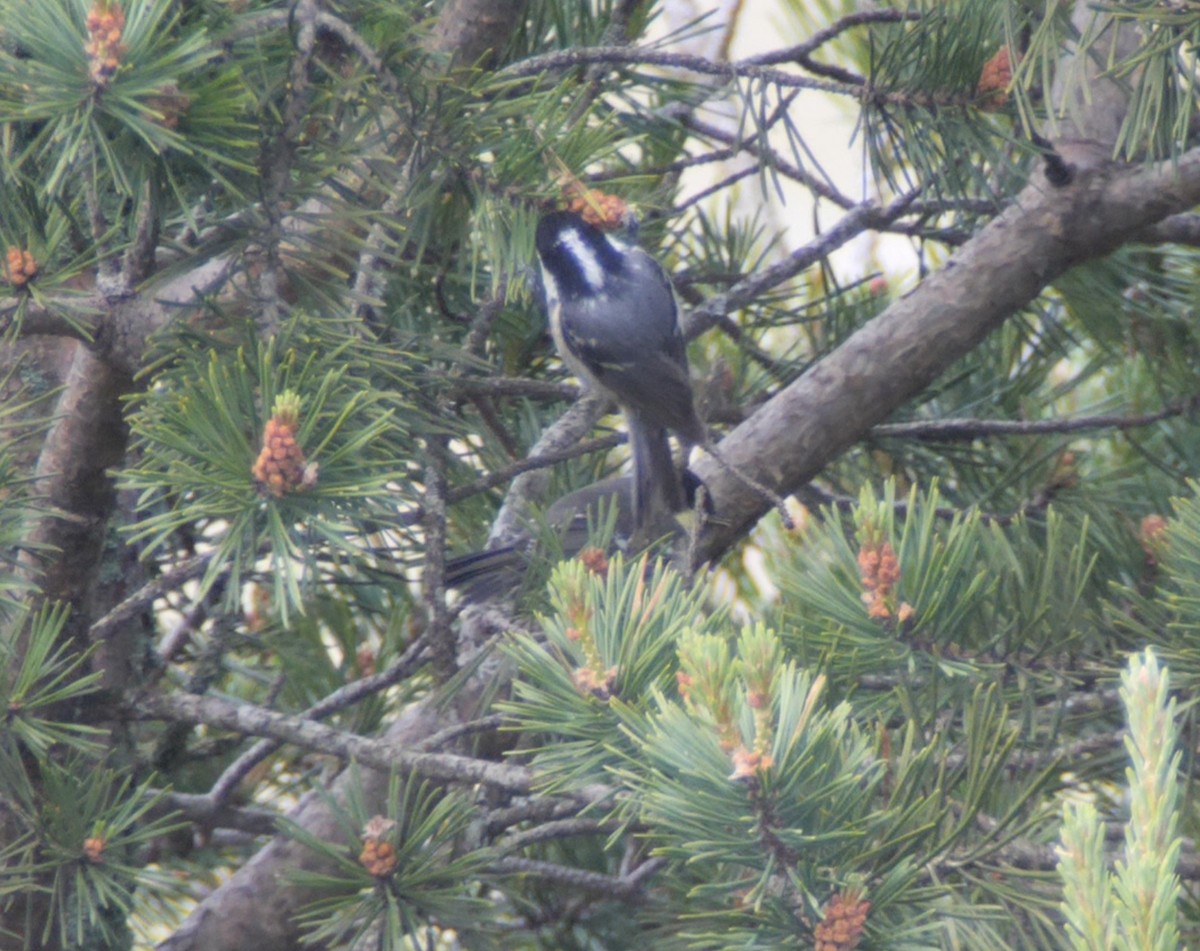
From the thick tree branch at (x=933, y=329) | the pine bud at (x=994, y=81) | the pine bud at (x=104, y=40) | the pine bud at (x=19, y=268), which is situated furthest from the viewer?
the thick tree branch at (x=933, y=329)

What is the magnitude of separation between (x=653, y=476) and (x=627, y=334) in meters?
0.18

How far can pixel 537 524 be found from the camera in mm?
1026

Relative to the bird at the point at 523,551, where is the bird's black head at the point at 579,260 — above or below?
above

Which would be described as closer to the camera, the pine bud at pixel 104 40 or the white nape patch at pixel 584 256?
the pine bud at pixel 104 40

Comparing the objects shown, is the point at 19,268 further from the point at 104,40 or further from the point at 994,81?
the point at 994,81

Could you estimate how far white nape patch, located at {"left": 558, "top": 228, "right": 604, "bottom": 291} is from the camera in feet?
5.11

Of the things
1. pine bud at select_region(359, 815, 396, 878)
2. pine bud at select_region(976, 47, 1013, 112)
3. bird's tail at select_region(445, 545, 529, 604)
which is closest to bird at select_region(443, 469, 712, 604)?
bird's tail at select_region(445, 545, 529, 604)

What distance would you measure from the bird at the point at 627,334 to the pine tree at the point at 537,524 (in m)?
0.10

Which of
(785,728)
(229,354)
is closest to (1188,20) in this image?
(785,728)

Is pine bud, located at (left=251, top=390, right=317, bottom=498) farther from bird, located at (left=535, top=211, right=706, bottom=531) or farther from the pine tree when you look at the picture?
bird, located at (left=535, top=211, right=706, bottom=531)

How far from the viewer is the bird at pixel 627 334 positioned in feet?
4.97

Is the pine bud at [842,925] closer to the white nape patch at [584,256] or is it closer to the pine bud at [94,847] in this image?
the pine bud at [94,847]

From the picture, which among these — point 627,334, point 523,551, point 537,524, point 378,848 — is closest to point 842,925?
point 378,848

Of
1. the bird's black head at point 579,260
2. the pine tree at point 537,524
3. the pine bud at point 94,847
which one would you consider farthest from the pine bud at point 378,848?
the bird's black head at point 579,260
